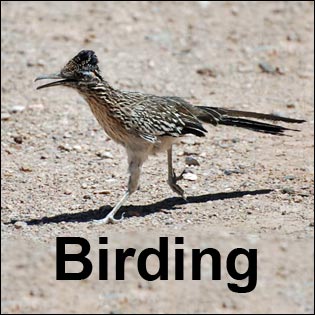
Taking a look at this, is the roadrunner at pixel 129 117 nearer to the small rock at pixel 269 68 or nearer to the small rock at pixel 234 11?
the small rock at pixel 269 68

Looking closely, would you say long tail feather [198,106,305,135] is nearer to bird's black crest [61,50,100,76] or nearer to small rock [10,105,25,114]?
bird's black crest [61,50,100,76]

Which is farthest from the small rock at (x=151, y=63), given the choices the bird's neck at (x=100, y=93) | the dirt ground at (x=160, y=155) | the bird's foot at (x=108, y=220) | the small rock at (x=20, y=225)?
the small rock at (x=20, y=225)

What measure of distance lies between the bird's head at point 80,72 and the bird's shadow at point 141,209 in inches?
49.8

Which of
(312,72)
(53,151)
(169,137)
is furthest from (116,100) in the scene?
(312,72)

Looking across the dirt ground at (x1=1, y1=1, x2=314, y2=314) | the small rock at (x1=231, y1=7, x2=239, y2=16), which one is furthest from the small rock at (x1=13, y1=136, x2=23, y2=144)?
the small rock at (x1=231, y1=7, x2=239, y2=16)

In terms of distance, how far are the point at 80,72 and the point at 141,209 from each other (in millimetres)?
1508

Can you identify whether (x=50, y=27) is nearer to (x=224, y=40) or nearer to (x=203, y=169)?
(x=224, y=40)

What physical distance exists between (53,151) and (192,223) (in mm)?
3164

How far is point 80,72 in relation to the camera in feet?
33.9

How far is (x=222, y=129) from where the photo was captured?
44.7 ft

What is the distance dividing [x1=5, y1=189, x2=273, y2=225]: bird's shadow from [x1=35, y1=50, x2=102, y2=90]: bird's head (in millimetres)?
1264

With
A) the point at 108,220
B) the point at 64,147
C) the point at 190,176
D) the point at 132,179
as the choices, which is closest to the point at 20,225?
the point at 108,220

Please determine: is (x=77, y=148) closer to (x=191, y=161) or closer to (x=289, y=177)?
(x=191, y=161)

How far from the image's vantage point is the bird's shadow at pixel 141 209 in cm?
1045
